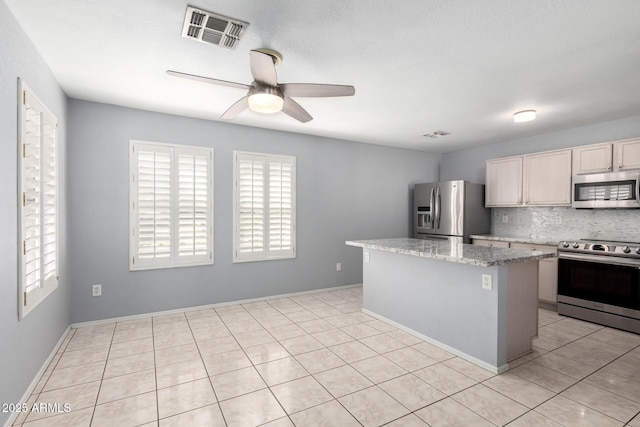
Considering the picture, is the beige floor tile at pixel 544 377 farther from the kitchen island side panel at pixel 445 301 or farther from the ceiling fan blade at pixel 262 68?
the ceiling fan blade at pixel 262 68

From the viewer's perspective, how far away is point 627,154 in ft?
12.1

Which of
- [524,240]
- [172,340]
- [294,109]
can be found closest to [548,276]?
[524,240]

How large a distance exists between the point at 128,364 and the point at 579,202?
530 cm

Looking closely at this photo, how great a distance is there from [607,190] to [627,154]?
443 mm

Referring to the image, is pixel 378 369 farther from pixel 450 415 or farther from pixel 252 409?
pixel 252 409

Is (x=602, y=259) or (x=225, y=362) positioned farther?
(x=602, y=259)

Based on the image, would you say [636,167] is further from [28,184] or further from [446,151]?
[28,184]

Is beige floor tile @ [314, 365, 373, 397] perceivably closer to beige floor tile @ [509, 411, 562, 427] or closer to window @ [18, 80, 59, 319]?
beige floor tile @ [509, 411, 562, 427]

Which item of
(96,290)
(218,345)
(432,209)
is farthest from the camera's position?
(432,209)

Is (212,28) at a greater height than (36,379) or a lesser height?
greater

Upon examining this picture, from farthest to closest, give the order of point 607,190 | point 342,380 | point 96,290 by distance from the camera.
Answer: point 607,190
point 96,290
point 342,380

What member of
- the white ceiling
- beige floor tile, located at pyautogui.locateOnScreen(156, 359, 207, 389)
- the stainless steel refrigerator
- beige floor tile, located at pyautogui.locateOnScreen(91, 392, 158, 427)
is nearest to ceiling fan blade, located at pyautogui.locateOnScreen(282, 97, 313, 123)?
the white ceiling

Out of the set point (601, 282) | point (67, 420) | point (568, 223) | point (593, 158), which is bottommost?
point (67, 420)

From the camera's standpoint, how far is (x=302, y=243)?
4902 millimetres
